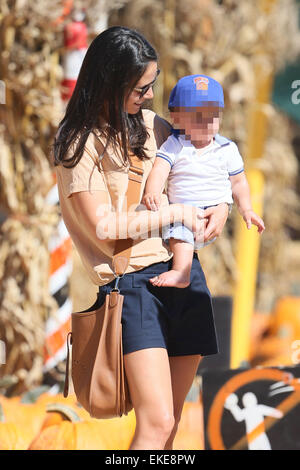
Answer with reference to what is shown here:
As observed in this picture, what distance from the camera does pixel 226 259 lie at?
575 centimetres

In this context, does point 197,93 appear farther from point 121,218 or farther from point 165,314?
point 165,314

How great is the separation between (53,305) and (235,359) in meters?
1.26

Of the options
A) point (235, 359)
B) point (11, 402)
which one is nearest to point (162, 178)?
point (11, 402)

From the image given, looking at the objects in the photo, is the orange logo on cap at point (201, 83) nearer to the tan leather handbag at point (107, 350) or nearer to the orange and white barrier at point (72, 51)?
the tan leather handbag at point (107, 350)

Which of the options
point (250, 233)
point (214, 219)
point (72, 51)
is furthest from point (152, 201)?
point (250, 233)

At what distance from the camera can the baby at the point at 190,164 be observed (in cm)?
209

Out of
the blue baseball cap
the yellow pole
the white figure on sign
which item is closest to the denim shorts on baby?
the blue baseball cap

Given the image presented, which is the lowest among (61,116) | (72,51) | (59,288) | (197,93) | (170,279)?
(59,288)

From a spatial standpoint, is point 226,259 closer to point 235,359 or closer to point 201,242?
point 235,359

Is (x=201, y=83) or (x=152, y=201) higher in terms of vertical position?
(x=201, y=83)

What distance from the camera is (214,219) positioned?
6.95 feet

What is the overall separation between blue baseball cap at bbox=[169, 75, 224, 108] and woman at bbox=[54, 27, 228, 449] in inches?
4.1

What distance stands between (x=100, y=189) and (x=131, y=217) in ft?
0.38

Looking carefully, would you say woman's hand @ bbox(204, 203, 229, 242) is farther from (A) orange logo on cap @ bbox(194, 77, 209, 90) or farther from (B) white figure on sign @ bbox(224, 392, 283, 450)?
(B) white figure on sign @ bbox(224, 392, 283, 450)
